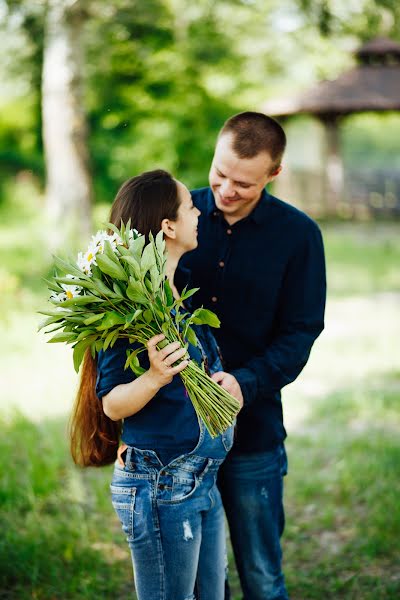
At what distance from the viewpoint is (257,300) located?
9.30 feet

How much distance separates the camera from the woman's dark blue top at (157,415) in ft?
7.48

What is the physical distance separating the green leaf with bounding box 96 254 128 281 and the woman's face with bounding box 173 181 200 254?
39cm

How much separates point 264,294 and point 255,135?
621 mm

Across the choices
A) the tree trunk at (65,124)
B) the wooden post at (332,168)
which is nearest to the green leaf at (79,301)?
the tree trunk at (65,124)

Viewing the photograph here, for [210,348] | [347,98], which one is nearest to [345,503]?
[210,348]

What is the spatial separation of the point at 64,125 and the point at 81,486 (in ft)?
26.6

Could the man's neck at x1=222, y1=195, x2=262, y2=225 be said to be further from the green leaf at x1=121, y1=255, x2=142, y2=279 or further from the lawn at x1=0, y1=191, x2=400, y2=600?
the lawn at x1=0, y1=191, x2=400, y2=600

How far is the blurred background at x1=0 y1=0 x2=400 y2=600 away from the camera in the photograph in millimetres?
3895

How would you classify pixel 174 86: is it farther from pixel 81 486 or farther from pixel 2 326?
pixel 81 486

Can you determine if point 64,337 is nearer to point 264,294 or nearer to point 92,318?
point 92,318

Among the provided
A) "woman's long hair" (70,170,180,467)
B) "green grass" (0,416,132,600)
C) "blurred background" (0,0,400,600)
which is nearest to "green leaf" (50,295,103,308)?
"blurred background" (0,0,400,600)

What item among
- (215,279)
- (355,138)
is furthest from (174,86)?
(355,138)

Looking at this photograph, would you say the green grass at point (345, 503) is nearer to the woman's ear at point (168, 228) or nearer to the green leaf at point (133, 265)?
the woman's ear at point (168, 228)

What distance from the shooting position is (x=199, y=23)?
757 inches
